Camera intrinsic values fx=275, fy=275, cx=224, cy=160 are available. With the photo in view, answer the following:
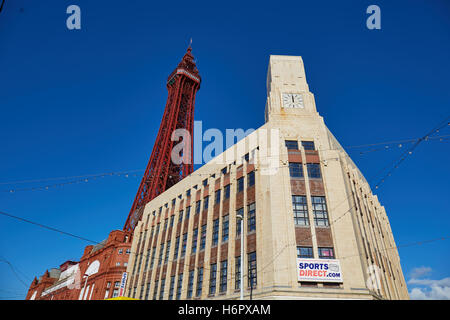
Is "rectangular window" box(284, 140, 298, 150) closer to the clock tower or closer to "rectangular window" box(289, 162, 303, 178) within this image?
"rectangular window" box(289, 162, 303, 178)

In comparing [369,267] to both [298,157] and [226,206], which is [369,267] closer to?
[298,157]

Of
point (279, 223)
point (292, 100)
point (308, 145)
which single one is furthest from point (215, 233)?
point (292, 100)

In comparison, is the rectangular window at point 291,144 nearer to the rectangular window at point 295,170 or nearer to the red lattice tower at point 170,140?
the rectangular window at point 295,170

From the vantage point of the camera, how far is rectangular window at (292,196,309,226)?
22.6 metres

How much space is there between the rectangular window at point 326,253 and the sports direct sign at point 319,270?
1.73ft

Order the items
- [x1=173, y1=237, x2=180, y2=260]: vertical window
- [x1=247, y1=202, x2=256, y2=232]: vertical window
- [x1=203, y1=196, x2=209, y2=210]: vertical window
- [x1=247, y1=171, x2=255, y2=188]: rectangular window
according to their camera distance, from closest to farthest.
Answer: [x1=247, y1=202, x2=256, y2=232]: vertical window → [x1=247, y1=171, x2=255, y2=188]: rectangular window → [x1=203, y1=196, x2=209, y2=210]: vertical window → [x1=173, y1=237, x2=180, y2=260]: vertical window

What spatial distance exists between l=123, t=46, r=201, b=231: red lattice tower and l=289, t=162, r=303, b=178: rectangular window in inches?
1761

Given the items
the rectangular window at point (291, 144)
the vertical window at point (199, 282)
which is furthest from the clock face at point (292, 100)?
the vertical window at point (199, 282)

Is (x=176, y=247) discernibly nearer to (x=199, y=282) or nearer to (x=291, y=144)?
(x=199, y=282)

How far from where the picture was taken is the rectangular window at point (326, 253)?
20742mm

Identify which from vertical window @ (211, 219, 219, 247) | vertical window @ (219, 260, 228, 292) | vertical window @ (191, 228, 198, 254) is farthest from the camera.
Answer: vertical window @ (191, 228, 198, 254)

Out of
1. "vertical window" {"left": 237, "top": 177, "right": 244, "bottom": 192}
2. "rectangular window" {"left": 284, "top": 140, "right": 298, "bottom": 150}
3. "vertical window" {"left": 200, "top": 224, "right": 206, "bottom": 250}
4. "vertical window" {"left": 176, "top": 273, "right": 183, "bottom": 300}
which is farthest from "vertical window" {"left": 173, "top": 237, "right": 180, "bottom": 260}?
"rectangular window" {"left": 284, "top": 140, "right": 298, "bottom": 150}

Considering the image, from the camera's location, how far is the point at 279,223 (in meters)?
22.3
